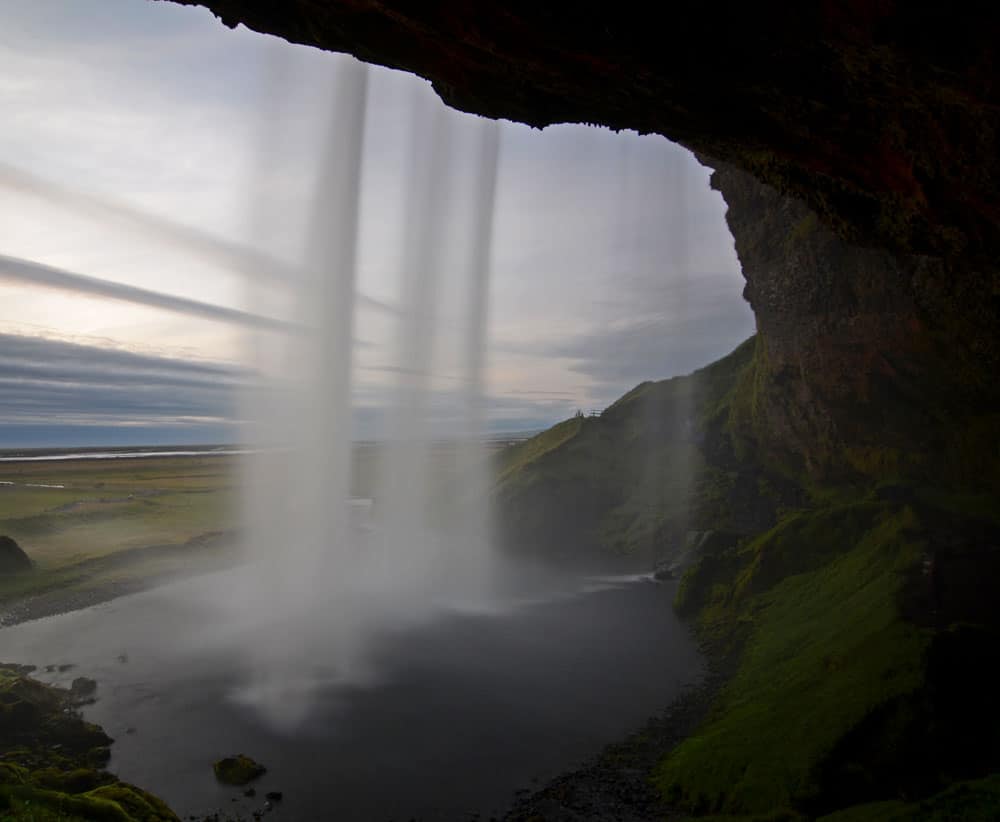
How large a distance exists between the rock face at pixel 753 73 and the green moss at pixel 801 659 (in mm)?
16295

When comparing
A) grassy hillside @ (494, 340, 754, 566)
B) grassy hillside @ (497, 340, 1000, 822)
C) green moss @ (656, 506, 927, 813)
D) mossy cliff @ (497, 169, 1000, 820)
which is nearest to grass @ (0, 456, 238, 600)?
grassy hillside @ (494, 340, 754, 566)

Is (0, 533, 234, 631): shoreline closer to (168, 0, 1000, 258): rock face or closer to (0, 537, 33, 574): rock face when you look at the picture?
(0, 537, 33, 574): rock face

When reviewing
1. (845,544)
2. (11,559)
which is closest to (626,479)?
(845,544)

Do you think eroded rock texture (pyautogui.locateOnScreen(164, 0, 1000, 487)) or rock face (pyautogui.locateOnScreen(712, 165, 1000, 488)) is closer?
eroded rock texture (pyautogui.locateOnScreen(164, 0, 1000, 487))

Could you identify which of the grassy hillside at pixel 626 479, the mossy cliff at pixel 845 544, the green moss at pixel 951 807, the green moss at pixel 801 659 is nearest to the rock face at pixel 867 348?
the mossy cliff at pixel 845 544

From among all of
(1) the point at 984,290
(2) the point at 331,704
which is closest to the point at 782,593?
(1) the point at 984,290

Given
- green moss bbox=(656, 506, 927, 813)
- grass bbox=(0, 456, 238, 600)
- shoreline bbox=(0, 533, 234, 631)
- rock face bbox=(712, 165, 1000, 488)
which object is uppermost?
rock face bbox=(712, 165, 1000, 488)

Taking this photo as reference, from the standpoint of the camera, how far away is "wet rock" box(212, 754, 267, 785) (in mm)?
24297

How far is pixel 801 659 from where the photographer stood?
95.2ft

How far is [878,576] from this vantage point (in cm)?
3338

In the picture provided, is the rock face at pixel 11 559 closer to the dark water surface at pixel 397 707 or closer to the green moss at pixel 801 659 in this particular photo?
the dark water surface at pixel 397 707

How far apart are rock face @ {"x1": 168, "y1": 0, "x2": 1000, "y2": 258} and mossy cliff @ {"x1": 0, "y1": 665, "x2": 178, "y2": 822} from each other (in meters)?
21.8

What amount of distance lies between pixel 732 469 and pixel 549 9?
67001mm

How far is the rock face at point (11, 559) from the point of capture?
190 ft
